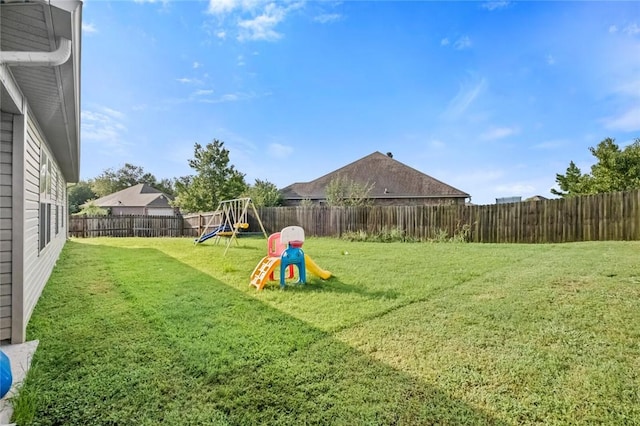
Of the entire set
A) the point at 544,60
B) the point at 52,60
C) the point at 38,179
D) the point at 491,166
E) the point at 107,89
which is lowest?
the point at 38,179

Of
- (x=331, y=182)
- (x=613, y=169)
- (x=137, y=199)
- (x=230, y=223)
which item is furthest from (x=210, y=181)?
(x=613, y=169)

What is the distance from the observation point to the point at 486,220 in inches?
454

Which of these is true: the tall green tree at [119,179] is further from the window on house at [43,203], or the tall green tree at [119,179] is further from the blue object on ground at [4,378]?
the blue object on ground at [4,378]

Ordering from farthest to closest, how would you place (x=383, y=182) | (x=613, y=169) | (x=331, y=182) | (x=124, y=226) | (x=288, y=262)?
(x=383, y=182) < (x=331, y=182) < (x=124, y=226) < (x=613, y=169) < (x=288, y=262)

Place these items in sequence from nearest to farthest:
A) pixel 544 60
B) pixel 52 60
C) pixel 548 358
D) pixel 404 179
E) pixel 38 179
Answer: pixel 52 60
pixel 548 358
pixel 38 179
pixel 544 60
pixel 404 179

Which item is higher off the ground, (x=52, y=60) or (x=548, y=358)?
(x=52, y=60)

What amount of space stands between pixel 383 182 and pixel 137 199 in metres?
27.1

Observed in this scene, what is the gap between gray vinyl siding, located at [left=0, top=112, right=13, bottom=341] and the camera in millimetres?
3037

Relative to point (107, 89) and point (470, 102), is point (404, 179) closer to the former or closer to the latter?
point (470, 102)

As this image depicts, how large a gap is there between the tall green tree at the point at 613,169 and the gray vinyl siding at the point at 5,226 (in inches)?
919

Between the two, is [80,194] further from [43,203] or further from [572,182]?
[572,182]

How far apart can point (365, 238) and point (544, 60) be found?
8.38 metres

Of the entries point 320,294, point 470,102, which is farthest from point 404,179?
point 320,294

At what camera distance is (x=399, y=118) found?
17891mm
